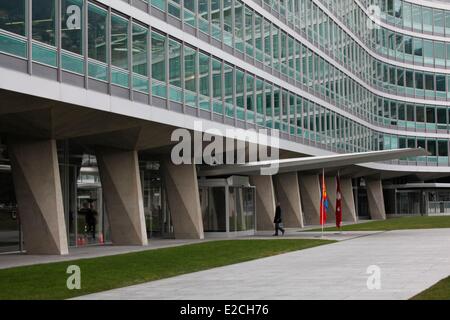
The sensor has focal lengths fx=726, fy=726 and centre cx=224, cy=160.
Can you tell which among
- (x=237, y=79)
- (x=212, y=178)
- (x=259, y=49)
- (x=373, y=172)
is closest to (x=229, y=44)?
(x=237, y=79)

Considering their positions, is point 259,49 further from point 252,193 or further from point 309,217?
point 309,217

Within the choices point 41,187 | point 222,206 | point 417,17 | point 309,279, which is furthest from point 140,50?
point 417,17

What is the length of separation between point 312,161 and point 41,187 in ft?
52.1

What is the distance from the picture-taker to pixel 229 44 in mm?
36000

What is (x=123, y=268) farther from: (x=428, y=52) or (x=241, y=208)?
(x=428, y=52)

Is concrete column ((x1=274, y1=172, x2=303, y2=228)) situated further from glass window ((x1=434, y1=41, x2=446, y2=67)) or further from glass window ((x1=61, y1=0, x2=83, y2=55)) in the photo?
glass window ((x1=434, y1=41, x2=446, y2=67))

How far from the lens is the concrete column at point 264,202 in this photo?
149 ft

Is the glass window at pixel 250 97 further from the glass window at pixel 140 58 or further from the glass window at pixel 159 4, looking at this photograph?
the glass window at pixel 140 58

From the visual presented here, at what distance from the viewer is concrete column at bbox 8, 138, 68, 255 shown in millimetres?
25328

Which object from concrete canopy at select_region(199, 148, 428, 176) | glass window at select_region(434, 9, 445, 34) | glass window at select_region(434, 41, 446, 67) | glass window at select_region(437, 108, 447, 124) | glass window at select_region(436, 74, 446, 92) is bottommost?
concrete canopy at select_region(199, 148, 428, 176)

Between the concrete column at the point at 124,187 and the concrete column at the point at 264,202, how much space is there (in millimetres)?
15479

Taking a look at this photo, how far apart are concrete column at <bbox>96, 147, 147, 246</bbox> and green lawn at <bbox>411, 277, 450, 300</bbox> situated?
62.1 ft

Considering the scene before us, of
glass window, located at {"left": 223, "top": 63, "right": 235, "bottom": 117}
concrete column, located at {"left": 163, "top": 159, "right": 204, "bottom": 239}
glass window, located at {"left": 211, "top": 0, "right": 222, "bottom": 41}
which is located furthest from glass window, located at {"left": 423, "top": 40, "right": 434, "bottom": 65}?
concrete column, located at {"left": 163, "top": 159, "right": 204, "bottom": 239}

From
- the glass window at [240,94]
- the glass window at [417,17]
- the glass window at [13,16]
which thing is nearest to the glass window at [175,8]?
the glass window at [240,94]
